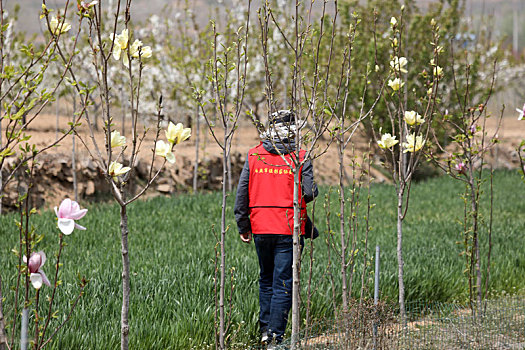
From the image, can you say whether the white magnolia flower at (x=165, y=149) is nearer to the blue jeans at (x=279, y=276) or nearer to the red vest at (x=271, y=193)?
the red vest at (x=271, y=193)

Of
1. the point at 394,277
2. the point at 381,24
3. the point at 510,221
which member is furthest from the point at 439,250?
the point at 381,24

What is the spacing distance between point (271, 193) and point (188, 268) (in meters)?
1.46

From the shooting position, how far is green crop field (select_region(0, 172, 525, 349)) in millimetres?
3633

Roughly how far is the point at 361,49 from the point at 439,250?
31.4ft

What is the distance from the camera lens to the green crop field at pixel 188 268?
3.63 metres

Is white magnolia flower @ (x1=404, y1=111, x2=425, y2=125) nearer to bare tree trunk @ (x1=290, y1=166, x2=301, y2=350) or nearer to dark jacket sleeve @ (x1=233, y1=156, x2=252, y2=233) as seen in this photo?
bare tree trunk @ (x1=290, y1=166, x2=301, y2=350)

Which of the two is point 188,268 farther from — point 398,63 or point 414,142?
point 398,63

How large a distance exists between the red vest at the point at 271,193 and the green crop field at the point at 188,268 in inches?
14.6

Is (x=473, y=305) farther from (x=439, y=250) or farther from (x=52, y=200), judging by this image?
(x=52, y=200)

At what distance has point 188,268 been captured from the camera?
478 cm

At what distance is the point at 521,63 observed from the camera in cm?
2886

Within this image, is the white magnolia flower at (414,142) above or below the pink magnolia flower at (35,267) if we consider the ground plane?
above

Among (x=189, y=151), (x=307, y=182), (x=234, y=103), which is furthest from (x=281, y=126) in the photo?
(x=189, y=151)

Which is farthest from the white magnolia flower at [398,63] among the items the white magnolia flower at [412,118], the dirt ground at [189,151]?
the dirt ground at [189,151]
